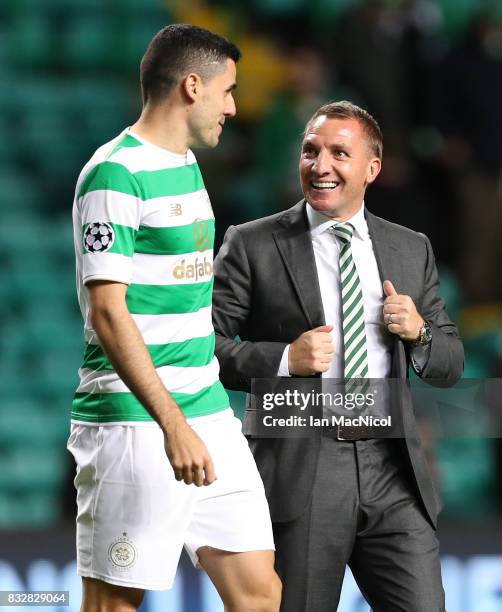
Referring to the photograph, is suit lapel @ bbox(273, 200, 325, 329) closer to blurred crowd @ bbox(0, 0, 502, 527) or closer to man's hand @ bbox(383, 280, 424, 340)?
man's hand @ bbox(383, 280, 424, 340)

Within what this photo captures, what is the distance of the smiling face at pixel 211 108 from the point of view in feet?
9.23

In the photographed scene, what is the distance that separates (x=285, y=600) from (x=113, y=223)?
100 centimetres

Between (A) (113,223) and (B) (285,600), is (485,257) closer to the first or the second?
(B) (285,600)

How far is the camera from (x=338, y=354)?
312 cm

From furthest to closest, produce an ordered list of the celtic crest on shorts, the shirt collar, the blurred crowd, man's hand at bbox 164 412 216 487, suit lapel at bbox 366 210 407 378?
the blurred crowd
the shirt collar
suit lapel at bbox 366 210 407 378
the celtic crest on shorts
man's hand at bbox 164 412 216 487

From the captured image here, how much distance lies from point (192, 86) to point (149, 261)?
0.37 meters

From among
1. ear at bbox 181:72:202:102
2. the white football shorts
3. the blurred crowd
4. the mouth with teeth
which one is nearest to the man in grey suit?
the mouth with teeth

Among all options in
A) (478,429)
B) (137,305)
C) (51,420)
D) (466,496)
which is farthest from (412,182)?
(137,305)

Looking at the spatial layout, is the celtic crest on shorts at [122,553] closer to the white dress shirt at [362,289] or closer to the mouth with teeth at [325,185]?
the white dress shirt at [362,289]

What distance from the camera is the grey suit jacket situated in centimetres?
310

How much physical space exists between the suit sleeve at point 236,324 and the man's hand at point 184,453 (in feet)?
1.67

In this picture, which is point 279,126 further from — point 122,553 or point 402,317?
point 122,553

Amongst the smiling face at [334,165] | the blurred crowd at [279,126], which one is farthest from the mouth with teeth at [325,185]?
the blurred crowd at [279,126]

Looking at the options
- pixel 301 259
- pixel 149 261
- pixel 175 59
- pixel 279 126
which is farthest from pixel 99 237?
pixel 279 126
